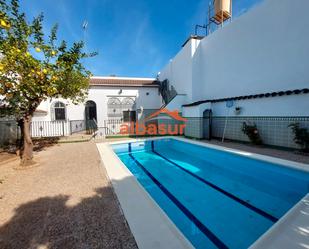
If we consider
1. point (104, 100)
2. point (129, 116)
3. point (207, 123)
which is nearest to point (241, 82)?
point (207, 123)

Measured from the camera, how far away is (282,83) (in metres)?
7.39

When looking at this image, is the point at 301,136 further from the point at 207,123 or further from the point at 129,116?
the point at 129,116

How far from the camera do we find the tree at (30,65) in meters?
4.45

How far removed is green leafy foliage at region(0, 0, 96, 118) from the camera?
4413 mm

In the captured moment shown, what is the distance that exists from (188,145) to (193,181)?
4061 mm

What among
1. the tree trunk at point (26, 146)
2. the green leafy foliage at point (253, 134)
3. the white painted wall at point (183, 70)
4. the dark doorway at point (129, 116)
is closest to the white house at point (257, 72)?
the white painted wall at point (183, 70)

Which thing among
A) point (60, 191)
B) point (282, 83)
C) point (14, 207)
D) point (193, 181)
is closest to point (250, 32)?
point (282, 83)

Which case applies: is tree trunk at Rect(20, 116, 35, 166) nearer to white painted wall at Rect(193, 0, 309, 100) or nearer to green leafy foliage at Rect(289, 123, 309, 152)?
green leafy foliage at Rect(289, 123, 309, 152)

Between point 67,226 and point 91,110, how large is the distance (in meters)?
14.3

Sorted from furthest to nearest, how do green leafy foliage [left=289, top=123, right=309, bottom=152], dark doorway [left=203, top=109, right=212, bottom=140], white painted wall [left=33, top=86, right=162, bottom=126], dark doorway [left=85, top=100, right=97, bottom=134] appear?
1. dark doorway [left=85, top=100, right=97, bottom=134]
2. white painted wall [left=33, top=86, right=162, bottom=126]
3. dark doorway [left=203, top=109, right=212, bottom=140]
4. green leafy foliage [left=289, top=123, right=309, bottom=152]

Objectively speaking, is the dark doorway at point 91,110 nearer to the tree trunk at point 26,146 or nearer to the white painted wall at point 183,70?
the white painted wall at point 183,70

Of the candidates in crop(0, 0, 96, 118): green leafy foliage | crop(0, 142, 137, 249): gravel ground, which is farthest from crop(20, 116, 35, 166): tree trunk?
crop(0, 142, 137, 249): gravel ground

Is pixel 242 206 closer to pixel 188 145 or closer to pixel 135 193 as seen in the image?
pixel 135 193

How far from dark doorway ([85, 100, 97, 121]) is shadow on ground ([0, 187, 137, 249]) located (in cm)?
1316
